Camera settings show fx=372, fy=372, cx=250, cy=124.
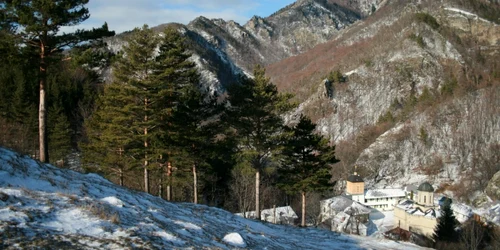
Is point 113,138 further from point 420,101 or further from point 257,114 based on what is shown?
point 420,101

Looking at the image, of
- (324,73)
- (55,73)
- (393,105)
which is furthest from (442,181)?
(55,73)

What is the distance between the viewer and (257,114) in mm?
16453

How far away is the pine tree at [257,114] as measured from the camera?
16578 millimetres

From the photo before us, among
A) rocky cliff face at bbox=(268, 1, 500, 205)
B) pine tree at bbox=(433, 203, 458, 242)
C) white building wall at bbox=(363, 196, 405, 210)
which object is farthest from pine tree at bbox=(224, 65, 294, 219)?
rocky cliff face at bbox=(268, 1, 500, 205)

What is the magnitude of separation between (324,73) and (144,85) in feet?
349

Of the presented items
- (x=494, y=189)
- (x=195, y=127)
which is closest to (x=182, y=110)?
(x=195, y=127)

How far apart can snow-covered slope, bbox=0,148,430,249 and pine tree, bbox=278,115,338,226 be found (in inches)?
361

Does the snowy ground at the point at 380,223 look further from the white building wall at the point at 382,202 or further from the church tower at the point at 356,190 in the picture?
the church tower at the point at 356,190

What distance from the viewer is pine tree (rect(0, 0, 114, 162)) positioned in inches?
443

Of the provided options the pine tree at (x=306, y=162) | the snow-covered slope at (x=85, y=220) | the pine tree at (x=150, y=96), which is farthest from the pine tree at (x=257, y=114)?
the snow-covered slope at (x=85, y=220)

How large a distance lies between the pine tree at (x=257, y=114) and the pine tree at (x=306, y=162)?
144 cm

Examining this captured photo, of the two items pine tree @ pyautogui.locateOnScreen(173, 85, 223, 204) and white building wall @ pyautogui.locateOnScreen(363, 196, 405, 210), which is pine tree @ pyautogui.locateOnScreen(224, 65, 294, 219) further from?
white building wall @ pyautogui.locateOnScreen(363, 196, 405, 210)

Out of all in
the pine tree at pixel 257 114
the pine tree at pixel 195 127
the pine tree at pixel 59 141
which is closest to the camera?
the pine tree at pixel 257 114

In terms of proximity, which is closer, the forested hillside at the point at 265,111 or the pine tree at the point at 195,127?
the forested hillside at the point at 265,111
